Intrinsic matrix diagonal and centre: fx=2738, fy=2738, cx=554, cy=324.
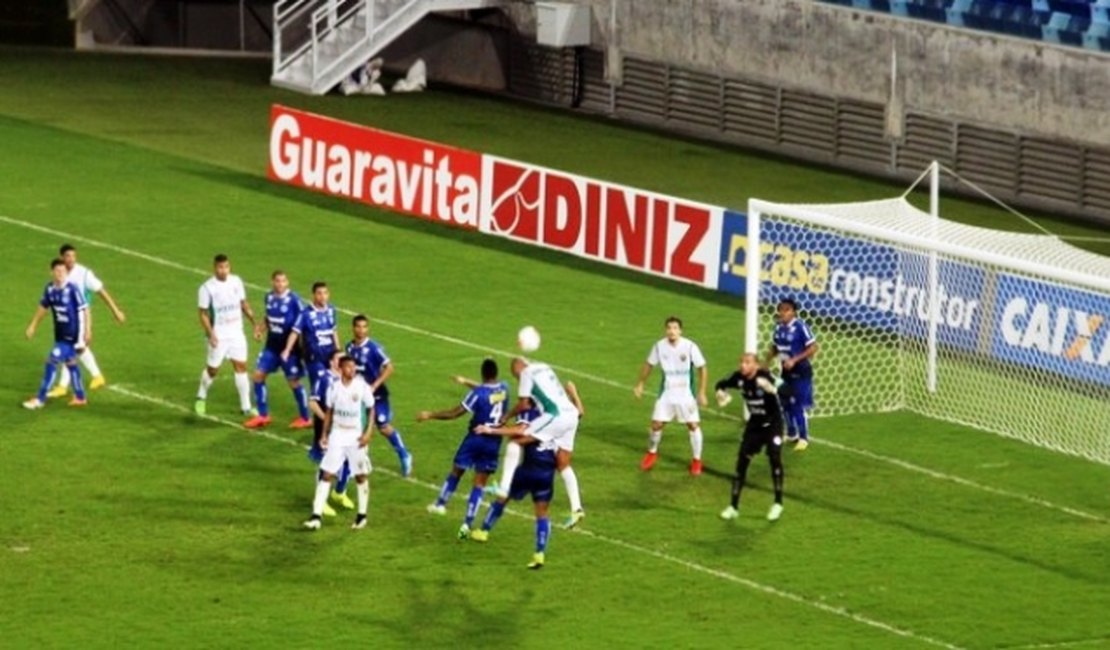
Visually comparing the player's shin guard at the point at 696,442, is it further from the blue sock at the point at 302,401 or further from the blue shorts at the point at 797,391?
the blue sock at the point at 302,401

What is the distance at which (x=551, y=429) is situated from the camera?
87.5ft

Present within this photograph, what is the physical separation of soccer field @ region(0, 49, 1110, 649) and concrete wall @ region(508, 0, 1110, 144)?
10538 millimetres

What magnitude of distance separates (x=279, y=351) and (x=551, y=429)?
5856 millimetres

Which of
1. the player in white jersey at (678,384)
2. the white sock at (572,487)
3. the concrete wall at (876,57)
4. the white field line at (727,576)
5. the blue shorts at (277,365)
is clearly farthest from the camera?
the concrete wall at (876,57)

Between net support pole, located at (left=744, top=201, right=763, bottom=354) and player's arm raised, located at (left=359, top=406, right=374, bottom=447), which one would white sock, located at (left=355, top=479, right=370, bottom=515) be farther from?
net support pole, located at (left=744, top=201, right=763, bottom=354)

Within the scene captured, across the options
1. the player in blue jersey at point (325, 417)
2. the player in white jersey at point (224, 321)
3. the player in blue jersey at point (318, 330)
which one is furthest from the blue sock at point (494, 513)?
the player in white jersey at point (224, 321)

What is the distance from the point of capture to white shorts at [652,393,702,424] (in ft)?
100

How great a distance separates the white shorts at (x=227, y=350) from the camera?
32.0 meters

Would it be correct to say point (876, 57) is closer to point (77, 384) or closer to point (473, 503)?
point (77, 384)

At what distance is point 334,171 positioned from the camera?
45500 mm

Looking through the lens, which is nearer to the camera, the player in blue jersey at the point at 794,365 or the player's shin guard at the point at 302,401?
the player in blue jersey at the point at 794,365

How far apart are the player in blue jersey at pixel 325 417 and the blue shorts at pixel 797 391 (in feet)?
17.6

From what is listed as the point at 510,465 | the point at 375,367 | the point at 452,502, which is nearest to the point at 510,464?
the point at 510,465

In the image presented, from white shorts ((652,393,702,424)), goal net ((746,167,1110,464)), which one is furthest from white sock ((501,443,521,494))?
goal net ((746,167,1110,464))
